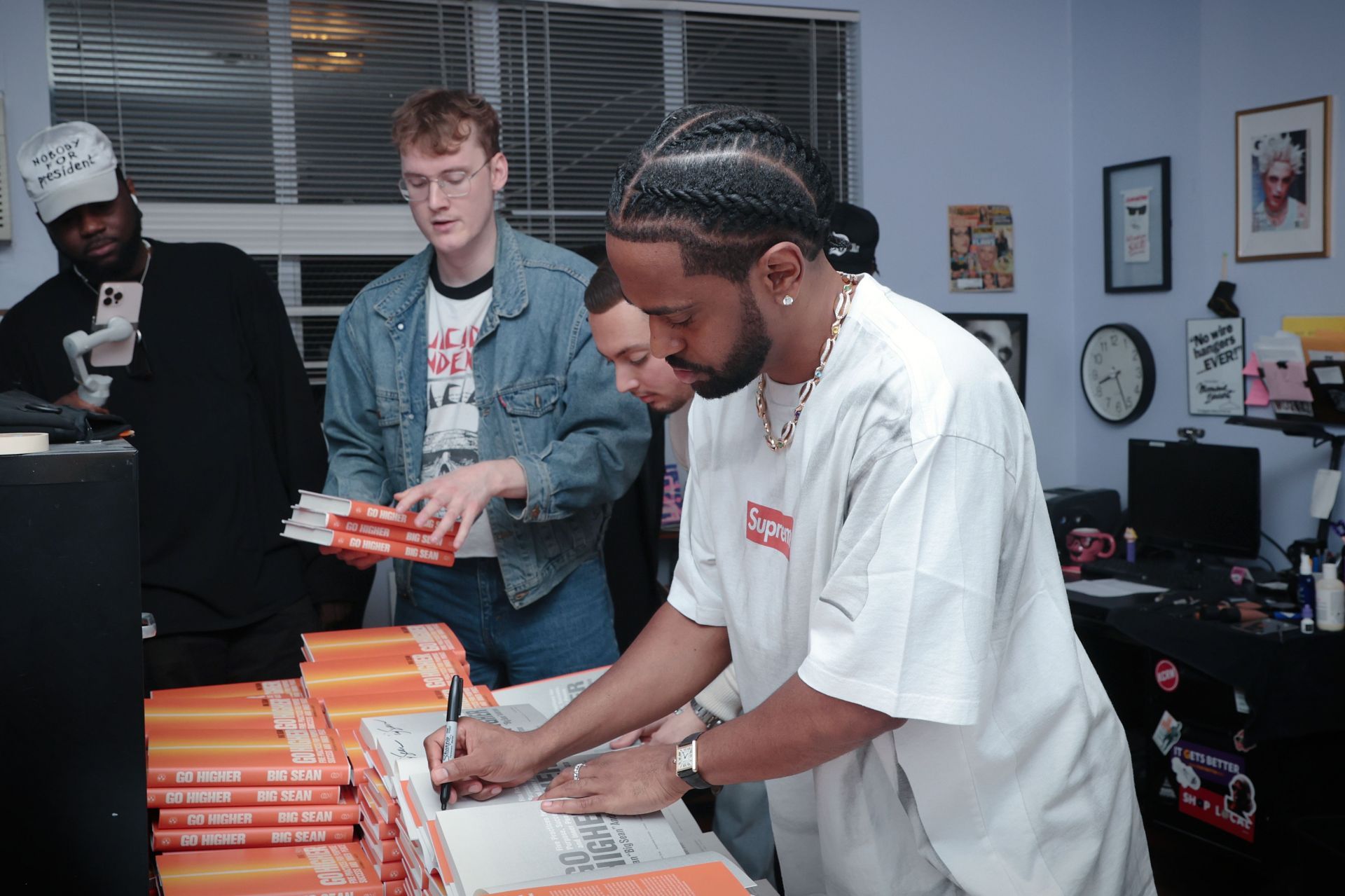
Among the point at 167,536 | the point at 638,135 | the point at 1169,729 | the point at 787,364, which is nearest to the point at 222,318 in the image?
the point at 167,536

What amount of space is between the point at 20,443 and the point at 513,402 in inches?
43.1

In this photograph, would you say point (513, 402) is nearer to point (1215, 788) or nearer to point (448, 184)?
point (448, 184)

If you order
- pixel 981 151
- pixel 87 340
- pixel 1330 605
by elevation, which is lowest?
pixel 1330 605

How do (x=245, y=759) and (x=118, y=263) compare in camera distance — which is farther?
(x=118, y=263)

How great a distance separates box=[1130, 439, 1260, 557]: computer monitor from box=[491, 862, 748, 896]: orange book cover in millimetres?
3361

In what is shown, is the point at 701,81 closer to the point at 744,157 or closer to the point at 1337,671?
the point at 1337,671

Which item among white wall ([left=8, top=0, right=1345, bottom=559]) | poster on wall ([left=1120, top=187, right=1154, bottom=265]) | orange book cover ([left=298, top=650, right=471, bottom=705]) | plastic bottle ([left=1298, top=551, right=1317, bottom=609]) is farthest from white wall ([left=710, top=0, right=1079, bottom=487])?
orange book cover ([left=298, top=650, right=471, bottom=705])

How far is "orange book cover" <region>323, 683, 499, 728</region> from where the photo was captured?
1448 mm

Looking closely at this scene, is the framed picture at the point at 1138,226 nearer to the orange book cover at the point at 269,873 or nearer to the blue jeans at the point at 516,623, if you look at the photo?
the blue jeans at the point at 516,623

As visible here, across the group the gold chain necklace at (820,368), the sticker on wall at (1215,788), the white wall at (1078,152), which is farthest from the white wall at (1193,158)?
the gold chain necklace at (820,368)

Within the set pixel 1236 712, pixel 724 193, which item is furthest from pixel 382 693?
pixel 1236 712

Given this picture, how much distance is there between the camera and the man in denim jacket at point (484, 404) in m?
2.02

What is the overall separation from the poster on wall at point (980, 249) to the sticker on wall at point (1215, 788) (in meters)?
1.86

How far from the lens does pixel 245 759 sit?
1314 mm
